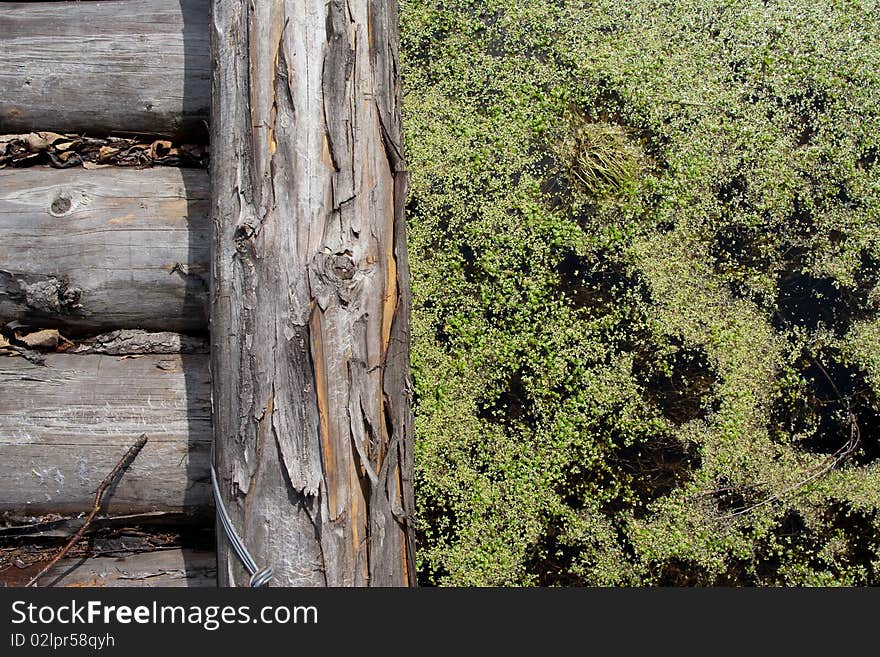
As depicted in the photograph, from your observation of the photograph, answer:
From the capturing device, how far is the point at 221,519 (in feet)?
3.63

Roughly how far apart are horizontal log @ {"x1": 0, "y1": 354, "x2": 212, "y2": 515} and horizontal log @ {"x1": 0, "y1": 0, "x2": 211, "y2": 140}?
24.0 inches

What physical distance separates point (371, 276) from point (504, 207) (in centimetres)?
82

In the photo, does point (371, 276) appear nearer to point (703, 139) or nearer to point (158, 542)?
point (158, 542)

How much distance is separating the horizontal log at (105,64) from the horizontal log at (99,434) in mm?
609

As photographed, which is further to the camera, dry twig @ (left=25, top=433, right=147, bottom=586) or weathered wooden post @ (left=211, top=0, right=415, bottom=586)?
dry twig @ (left=25, top=433, right=147, bottom=586)

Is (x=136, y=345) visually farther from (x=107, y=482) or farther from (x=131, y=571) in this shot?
(x=131, y=571)

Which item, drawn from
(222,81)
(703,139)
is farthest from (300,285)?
(703,139)

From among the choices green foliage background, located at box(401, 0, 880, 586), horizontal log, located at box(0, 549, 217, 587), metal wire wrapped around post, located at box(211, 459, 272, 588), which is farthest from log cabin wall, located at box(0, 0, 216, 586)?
green foliage background, located at box(401, 0, 880, 586)

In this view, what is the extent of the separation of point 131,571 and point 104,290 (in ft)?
2.14

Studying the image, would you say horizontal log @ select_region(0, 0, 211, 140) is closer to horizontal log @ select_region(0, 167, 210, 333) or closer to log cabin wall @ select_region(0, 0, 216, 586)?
log cabin wall @ select_region(0, 0, 216, 586)

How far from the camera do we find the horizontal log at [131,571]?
134 centimetres

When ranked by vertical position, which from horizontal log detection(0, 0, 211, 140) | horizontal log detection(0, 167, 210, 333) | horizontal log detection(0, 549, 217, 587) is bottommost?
horizontal log detection(0, 549, 217, 587)

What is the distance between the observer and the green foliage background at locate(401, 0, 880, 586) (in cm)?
173

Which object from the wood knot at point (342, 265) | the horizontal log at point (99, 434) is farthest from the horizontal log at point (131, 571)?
the wood knot at point (342, 265)
